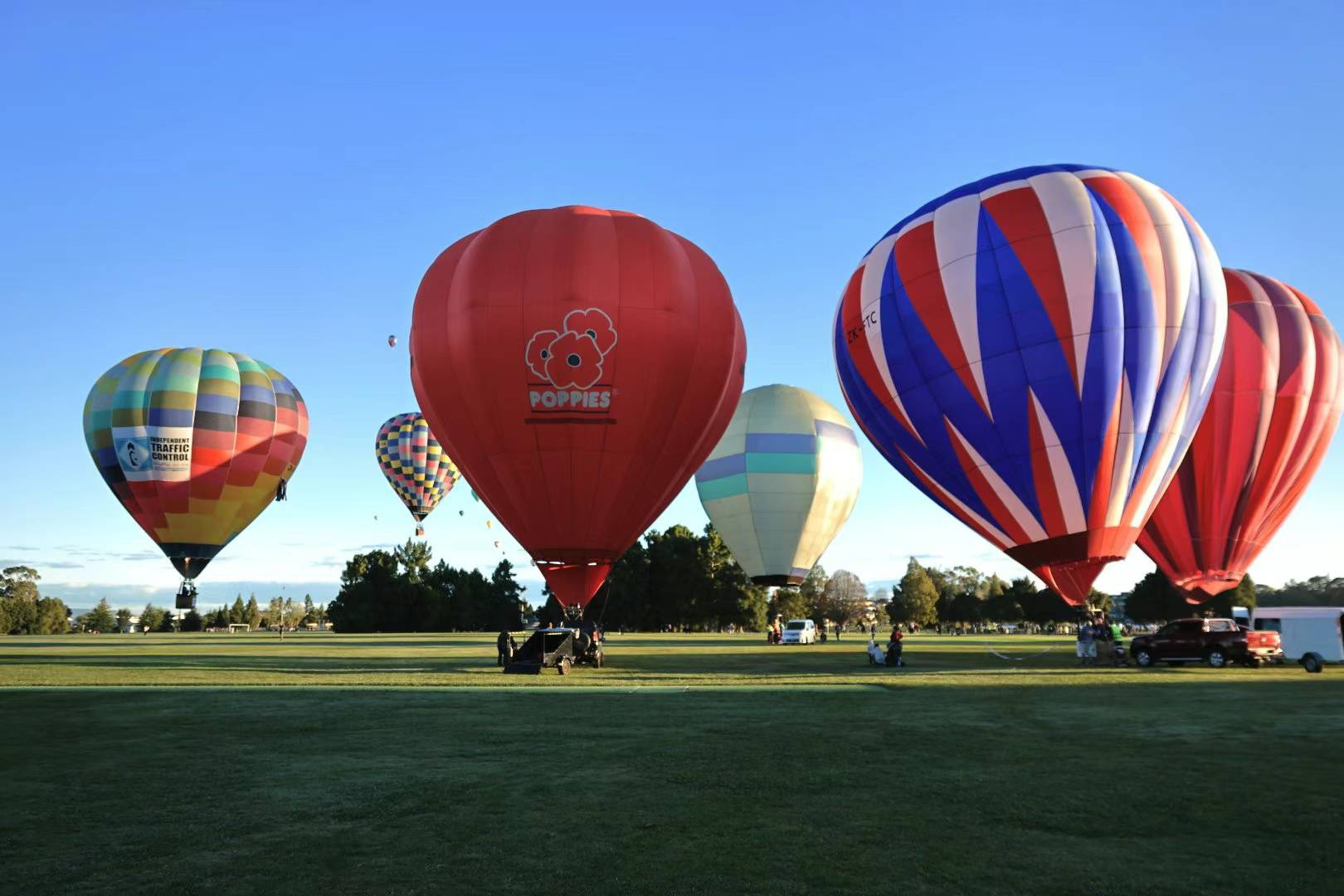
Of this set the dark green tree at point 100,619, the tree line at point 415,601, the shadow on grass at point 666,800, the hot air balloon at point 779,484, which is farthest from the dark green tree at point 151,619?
the shadow on grass at point 666,800

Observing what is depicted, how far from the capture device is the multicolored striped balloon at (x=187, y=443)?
1658 inches

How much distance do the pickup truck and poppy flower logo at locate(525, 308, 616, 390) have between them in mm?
18998

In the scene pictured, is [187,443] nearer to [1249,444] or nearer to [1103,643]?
[1103,643]

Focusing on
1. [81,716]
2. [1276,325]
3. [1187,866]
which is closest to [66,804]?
[81,716]

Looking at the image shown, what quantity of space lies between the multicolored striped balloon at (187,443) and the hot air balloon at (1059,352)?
Answer: 106 feet

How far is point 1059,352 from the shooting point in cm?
2420

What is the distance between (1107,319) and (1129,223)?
Answer: 10.2 ft

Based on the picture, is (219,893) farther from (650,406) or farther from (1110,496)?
(1110,496)

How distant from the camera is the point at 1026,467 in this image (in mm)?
24734

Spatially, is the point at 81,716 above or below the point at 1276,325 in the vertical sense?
below

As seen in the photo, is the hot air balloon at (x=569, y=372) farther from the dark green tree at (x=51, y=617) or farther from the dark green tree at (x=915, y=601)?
the dark green tree at (x=915, y=601)

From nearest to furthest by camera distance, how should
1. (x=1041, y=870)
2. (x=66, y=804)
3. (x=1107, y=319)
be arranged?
(x=1041, y=870)
(x=66, y=804)
(x=1107, y=319)

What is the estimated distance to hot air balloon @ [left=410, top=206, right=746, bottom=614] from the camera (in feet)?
79.9

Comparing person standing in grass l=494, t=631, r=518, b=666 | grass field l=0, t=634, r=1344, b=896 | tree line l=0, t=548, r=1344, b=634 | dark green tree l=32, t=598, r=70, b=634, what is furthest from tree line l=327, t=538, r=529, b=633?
grass field l=0, t=634, r=1344, b=896
